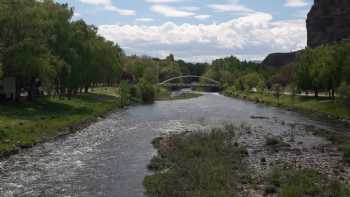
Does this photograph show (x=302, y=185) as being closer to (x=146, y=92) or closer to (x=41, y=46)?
(x=41, y=46)

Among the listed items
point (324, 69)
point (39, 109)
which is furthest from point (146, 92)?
point (39, 109)

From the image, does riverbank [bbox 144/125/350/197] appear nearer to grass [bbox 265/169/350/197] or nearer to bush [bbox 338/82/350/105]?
grass [bbox 265/169/350/197]

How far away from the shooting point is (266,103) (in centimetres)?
12038

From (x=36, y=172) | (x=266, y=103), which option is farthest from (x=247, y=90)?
(x=36, y=172)

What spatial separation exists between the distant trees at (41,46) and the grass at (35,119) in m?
3.55

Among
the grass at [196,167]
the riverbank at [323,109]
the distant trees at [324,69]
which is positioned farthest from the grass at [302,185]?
the distant trees at [324,69]

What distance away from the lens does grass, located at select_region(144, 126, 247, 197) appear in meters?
27.2

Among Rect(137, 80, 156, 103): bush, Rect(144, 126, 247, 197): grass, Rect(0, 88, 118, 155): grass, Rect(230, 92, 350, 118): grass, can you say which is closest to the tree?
Rect(230, 92, 350, 118): grass

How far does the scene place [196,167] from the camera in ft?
106

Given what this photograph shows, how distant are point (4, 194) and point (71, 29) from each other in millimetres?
54958

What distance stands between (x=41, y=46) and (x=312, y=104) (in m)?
56.1

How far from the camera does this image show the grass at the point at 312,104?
7838 centimetres

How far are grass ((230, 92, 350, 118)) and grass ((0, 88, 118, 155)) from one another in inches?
1587

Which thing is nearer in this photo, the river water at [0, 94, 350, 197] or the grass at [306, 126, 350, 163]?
the river water at [0, 94, 350, 197]
